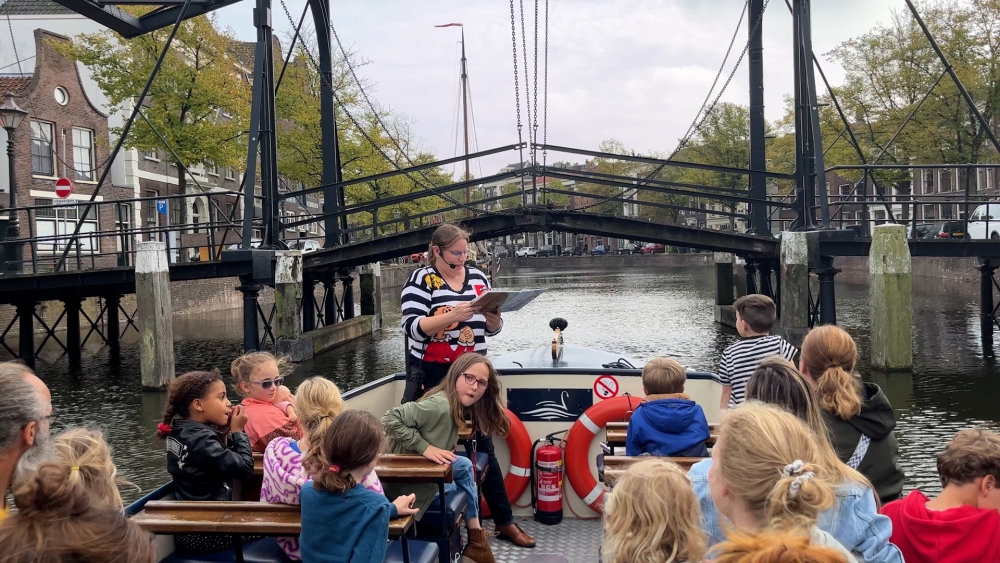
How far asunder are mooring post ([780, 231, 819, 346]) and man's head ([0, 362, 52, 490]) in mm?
12691

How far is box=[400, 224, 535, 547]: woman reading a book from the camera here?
4.29 meters

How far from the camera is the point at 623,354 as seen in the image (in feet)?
30.0

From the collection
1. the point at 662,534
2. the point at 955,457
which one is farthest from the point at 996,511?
the point at 662,534

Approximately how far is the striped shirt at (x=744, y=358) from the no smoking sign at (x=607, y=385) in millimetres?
1125

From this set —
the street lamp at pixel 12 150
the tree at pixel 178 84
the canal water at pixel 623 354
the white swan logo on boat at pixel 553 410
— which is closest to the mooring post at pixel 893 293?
the canal water at pixel 623 354

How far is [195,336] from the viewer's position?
65.8 ft

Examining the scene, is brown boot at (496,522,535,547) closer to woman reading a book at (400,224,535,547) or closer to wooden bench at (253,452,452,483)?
woman reading a book at (400,224,535,547)

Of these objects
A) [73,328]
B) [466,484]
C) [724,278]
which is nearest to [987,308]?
[724,278]

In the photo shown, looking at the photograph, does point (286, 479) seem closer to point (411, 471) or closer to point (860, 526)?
point (411, 471)

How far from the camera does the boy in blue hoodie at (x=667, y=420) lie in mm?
3699

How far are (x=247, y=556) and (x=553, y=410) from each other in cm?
255

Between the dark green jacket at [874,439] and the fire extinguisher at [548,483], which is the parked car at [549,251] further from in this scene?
the dark green jacket at [874,439]

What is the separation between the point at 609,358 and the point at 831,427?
345 centimetres

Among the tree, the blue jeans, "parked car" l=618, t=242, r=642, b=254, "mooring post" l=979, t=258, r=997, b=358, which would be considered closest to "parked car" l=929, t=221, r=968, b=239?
"mooring post" l=979, t=258, r=997, b=358
